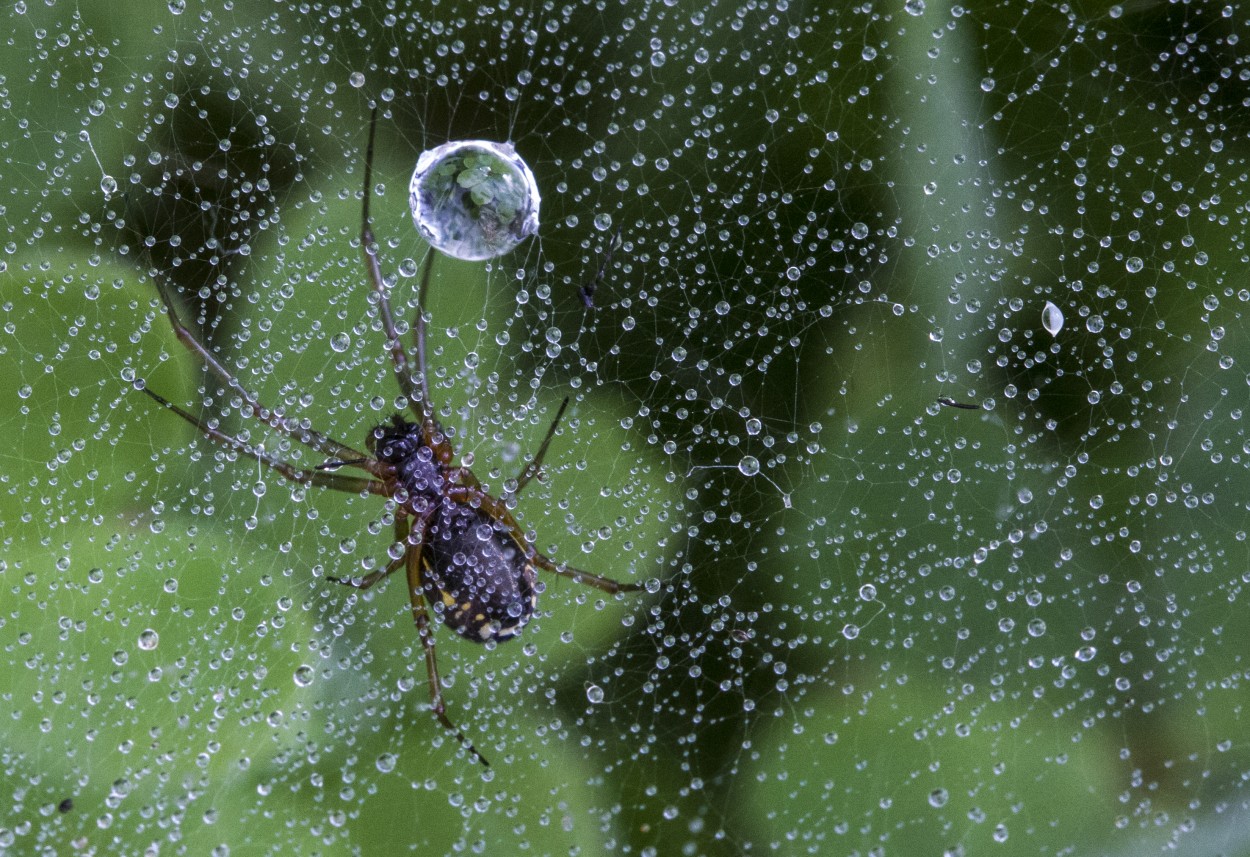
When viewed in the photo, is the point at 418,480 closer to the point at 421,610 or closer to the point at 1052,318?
the point at 421,610

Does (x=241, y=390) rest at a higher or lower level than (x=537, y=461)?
higher

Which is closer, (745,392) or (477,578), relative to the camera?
(477,578)

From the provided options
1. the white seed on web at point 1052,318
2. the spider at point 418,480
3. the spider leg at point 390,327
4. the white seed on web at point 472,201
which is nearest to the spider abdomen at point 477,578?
the spider at point 418,480

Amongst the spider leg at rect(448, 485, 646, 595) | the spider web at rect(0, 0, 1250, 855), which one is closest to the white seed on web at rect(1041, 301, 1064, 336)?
the spider web at rect(0, 0, 1250, 855)

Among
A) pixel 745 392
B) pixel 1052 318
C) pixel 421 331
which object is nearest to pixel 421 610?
pixel 421 331

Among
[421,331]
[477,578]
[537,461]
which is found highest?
[421,331]

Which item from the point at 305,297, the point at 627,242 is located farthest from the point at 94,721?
the point at 627,242

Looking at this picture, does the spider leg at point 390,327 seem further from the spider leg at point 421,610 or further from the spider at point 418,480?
the spider leg at point 421,610

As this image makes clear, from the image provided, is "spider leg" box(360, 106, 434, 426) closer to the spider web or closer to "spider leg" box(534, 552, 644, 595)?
the spider web
